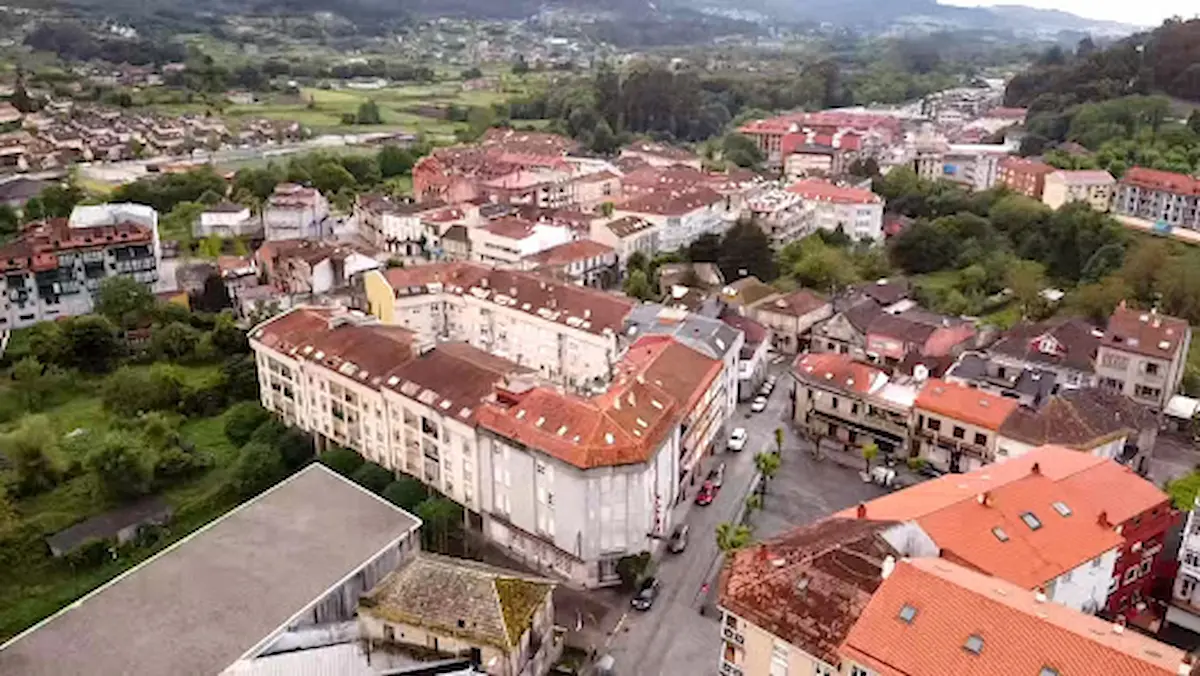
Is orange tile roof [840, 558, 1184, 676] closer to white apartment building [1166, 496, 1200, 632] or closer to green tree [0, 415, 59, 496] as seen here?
white apartment building [1166, 496, 1200, 632]

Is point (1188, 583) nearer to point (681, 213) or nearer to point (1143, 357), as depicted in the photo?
point (1143, 357)

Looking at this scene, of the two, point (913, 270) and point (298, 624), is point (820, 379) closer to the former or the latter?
point (298, 624)

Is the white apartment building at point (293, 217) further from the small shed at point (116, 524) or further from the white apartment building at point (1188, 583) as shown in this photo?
the white apartment building at point (1188, 583)

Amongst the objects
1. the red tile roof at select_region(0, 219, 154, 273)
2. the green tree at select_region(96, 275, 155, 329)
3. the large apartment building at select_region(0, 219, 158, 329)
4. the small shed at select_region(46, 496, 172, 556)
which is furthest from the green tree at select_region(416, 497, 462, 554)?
the red tile roof at select_region(0, 219, 154, 273)

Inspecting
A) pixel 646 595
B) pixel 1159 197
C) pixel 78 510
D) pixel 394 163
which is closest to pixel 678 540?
pixel 646 595

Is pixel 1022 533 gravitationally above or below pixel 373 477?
above

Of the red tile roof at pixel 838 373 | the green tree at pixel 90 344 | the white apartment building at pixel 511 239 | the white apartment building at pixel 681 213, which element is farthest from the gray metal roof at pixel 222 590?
the white apartment building at pixel 681 213
